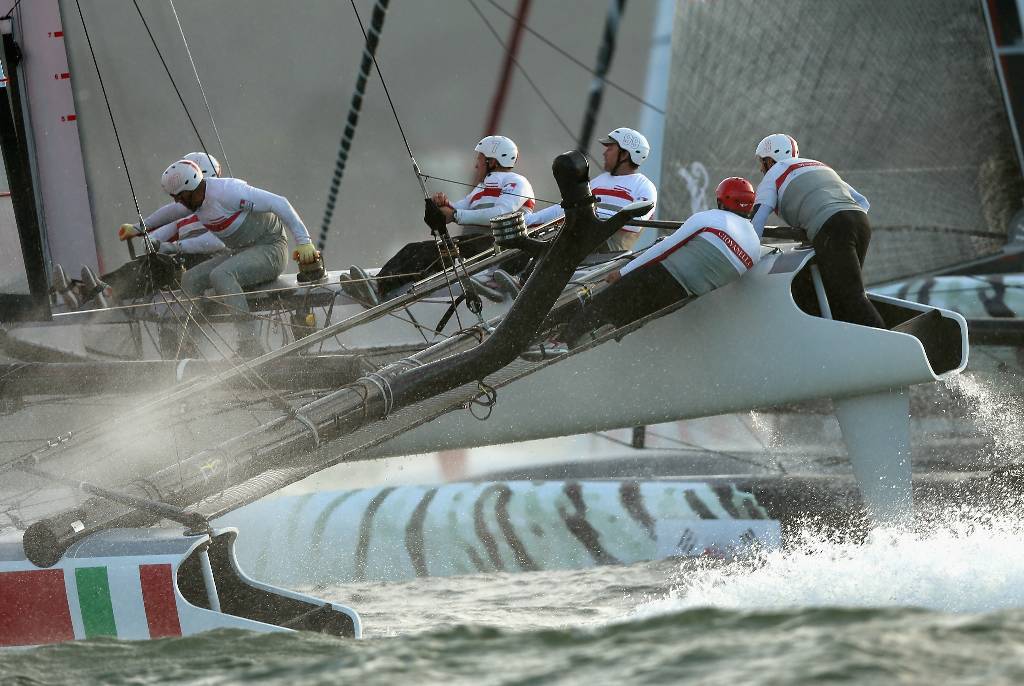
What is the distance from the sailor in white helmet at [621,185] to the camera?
4.40 meters

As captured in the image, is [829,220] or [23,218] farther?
[23,218]

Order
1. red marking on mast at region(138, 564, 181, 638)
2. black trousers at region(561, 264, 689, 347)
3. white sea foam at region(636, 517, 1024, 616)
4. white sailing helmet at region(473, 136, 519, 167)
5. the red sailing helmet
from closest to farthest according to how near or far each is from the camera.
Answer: red marking on mast at region(138, 564, 181, 638)
white sea foam at region(636, 517, 1024, 616)
black trousers at region(561, 264, 689, 347)
the red sailing helmet
white sailing helmet at region(473, 136, 519, 167)

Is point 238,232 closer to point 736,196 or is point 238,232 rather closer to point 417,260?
point 417,260

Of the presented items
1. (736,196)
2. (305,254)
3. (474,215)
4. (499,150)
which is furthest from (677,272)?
(305,254)

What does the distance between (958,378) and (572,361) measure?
2.76 metres

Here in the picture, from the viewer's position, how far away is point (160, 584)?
2.91 metres

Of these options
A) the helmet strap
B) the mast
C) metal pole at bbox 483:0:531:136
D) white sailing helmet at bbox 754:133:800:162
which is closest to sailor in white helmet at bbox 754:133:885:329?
white sailing helmet at bbox 754:133:800:162

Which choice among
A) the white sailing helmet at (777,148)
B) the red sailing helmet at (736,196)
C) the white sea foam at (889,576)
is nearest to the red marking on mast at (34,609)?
the white sea foam at (889,576)

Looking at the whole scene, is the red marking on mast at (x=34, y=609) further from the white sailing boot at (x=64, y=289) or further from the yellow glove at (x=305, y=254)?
the white sailing boot at (x=64, y=289)

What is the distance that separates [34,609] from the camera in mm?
3012

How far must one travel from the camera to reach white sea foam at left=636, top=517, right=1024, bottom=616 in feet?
10.3

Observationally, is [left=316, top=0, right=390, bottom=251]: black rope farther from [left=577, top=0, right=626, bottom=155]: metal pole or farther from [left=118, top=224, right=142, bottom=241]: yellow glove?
[left=118, top=224, right=142, bottom=241]: yellow glove

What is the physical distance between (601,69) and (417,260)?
225 cm

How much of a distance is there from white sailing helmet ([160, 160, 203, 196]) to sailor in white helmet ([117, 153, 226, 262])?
0.85 feet
